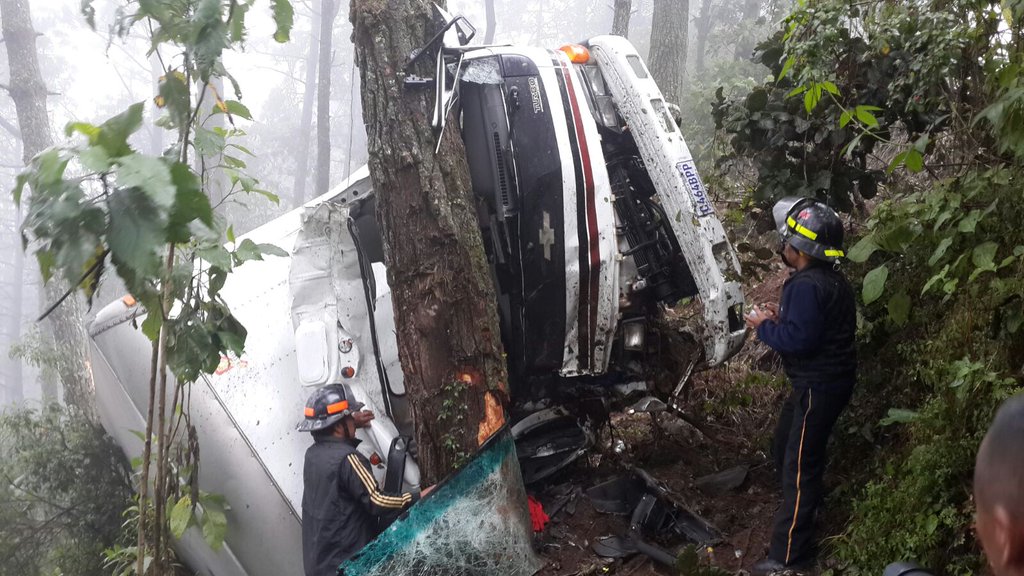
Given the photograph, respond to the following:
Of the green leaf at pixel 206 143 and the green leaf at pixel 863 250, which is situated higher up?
the green leaf at pixel 206 143

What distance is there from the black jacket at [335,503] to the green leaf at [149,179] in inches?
95.0

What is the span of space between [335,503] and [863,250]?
2.70 meters

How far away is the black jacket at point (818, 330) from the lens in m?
3.53

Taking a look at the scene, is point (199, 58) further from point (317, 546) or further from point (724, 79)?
point (724, 79)

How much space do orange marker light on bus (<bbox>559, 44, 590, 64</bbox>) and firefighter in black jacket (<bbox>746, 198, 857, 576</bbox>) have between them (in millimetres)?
1522

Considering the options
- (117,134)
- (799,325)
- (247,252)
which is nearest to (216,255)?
(247,252)

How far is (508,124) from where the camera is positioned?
13.8ft

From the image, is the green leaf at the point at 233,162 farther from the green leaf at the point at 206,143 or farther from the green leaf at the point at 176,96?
the green leaf at the point at 176,96

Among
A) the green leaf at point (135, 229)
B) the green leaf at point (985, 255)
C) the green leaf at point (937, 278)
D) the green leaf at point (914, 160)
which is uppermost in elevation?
the green leaf at point (135, 229)

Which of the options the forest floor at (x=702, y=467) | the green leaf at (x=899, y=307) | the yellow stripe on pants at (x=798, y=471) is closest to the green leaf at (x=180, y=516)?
the forest floor at (x=702, y=467)

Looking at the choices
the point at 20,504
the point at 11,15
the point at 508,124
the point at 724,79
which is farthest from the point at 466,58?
the point at 11,15

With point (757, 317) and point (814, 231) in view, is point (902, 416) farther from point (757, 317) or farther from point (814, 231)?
point (814, 231)

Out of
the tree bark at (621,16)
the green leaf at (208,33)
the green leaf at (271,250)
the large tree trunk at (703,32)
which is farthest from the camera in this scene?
the large tree trunk at (703,32)

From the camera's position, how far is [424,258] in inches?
150
